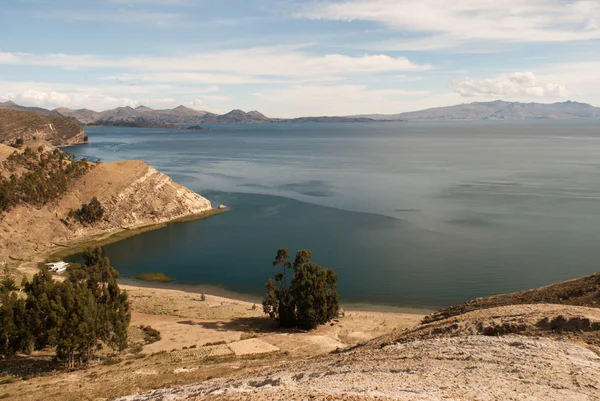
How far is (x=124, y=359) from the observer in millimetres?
29109

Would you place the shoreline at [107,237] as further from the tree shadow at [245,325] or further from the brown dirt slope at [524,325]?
the brown dirt slope at [524,325]

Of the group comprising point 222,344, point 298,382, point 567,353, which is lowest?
point 222,344

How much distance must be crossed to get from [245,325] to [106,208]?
47767 mm

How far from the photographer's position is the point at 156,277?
5597cm

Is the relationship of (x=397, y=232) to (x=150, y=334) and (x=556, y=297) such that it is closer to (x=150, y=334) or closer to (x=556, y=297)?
(x=556, y=297)

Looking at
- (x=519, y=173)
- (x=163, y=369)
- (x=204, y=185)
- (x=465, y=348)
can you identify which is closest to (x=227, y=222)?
(x=204, y=185)

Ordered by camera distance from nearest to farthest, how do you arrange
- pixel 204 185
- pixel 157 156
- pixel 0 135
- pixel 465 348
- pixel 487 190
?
pixel 465 348, pixel 487 190, pixel 204 185, pixel 157 156, pixel 0 135

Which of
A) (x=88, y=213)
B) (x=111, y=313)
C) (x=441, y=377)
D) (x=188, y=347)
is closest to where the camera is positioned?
(x=441, y=377)

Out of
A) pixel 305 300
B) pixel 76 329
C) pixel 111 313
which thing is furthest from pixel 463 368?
pixel 111 313

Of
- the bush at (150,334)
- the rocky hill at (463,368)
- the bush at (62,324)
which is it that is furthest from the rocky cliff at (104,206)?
the rocky hill at (463,368)

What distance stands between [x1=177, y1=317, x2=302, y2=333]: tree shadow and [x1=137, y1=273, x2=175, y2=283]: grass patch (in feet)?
56.6

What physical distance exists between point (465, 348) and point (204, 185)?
97269 millimetres

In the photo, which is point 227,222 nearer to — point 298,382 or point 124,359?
point 124,359

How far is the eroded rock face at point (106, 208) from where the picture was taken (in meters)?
64.1
